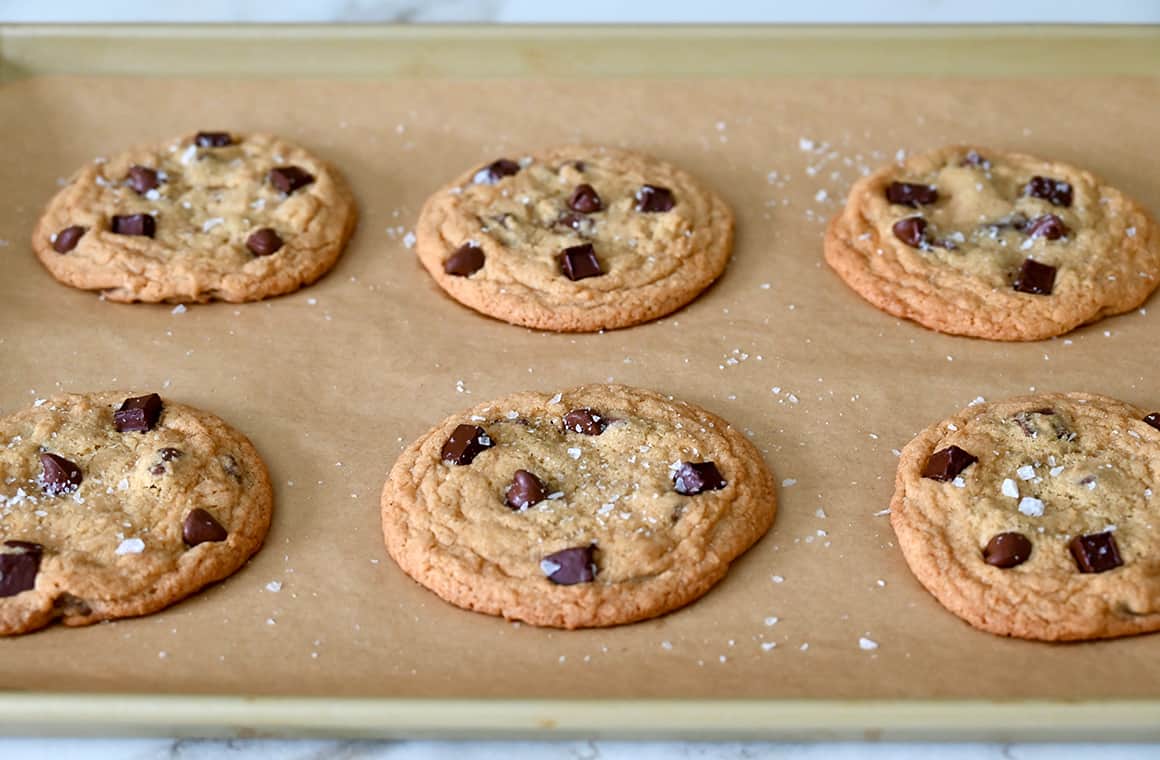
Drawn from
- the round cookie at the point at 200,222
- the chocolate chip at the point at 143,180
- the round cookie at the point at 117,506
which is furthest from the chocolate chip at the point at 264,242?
the round cookie at the point at 117,506

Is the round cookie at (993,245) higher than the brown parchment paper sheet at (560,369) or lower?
higher

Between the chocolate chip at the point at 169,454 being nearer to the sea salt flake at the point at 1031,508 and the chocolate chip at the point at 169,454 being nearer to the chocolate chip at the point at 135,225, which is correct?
the chocolate chip at the point at 135,225

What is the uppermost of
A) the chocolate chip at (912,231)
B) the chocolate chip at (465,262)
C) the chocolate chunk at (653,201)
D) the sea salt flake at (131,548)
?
the chocolate chip at (912,231)

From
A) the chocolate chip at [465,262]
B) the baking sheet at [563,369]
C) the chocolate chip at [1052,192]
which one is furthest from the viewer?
the chocolate chip at [1052,192]

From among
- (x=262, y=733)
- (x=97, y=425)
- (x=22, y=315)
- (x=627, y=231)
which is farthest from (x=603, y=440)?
(x=22, y=315)

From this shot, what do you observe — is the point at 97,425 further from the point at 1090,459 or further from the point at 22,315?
the point at 1090,459

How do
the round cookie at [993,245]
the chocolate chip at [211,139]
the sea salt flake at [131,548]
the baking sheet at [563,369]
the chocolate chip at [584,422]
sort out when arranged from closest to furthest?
the baking sheet at [563,369]
the sea salt flake at [131,548]
the chocolate chip at [584,422]
the round cookie at [993,245]
the chocolate chip at [211,139]

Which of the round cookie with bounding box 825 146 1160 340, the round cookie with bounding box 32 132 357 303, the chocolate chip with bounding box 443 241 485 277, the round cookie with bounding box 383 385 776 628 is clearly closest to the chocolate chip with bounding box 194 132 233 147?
the round cookie with bounding box 32 132 357 303

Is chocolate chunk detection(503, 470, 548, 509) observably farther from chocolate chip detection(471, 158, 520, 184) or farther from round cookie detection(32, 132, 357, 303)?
chocolate chip detection(471, 158, 520, 184)
